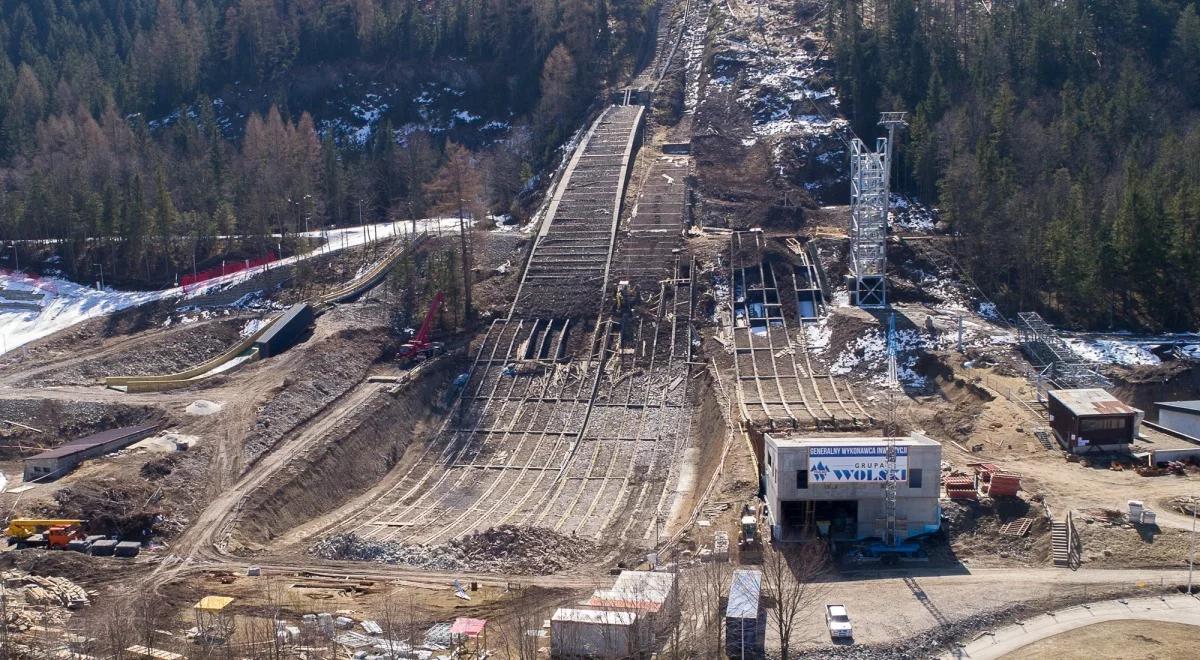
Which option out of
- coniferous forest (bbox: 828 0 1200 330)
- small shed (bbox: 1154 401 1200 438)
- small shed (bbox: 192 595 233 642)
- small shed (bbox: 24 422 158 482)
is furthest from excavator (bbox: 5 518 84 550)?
coniferous forest (bbox: 828 0 1200 330)

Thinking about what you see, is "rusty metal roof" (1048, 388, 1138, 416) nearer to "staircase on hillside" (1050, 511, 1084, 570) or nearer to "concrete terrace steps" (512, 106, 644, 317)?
"staircase on hillside" (1050, 511, 1084, 570)

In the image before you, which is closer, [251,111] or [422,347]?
[422,347]

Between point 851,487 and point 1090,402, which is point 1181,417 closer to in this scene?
point 1090,402

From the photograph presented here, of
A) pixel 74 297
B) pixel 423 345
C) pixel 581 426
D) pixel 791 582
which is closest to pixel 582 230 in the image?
pixel 423 345

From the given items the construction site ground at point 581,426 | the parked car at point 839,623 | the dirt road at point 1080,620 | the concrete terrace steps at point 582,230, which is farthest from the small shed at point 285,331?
the dirt road at point 1080,620

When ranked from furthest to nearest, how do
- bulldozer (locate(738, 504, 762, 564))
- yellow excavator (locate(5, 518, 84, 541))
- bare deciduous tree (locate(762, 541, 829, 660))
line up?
yellow excavator (locate(5, 518, 84, 541)), bulldozer (locate(738, 504, 762, 564)), bare deciduous tree (locate(762, 541, 829, 660))

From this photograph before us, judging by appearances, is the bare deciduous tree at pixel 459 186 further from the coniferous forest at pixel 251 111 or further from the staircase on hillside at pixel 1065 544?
the staircase on hillside at pixel 1065 544
